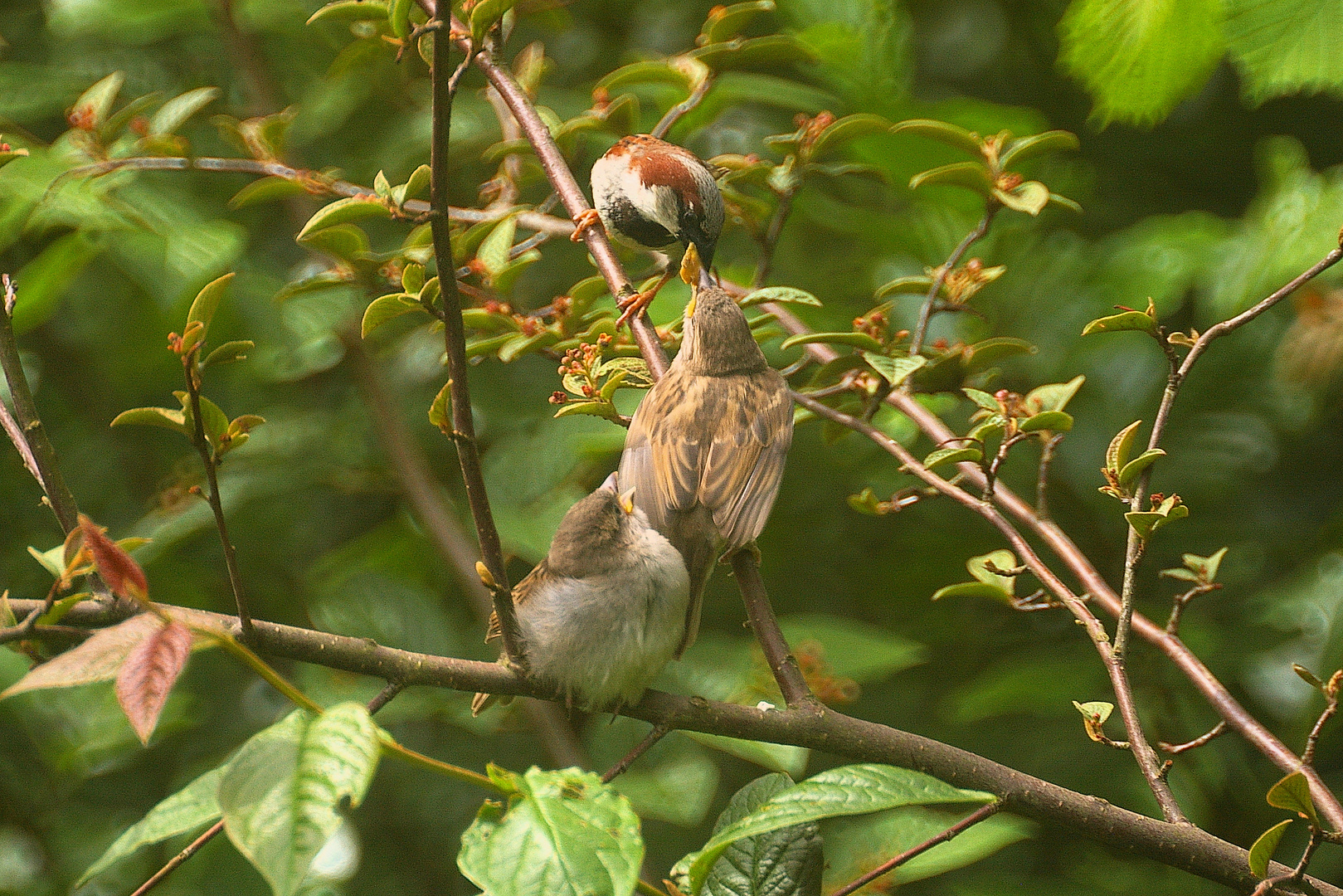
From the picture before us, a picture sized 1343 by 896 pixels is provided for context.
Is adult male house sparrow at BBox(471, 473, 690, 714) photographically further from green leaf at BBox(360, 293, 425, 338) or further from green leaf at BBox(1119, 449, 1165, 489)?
green leaf at BBox(1119, 449, 1165, 489)

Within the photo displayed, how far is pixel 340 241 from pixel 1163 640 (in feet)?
4.68

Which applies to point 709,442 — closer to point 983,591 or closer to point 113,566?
point 983,591

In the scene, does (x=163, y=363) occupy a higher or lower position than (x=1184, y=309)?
higher

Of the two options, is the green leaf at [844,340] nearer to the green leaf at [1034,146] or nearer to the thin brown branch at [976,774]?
the green leaf at [1034,146]

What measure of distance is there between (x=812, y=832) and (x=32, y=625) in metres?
0.89

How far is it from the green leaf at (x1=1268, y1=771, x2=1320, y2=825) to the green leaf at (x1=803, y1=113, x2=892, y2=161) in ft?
4.08

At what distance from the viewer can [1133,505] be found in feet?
4.55

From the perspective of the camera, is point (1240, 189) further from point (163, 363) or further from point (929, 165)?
point (163, 363)

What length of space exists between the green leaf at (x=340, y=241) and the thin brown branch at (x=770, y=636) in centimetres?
82

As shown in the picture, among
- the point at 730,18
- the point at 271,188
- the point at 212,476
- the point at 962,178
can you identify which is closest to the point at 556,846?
the point at 212,476

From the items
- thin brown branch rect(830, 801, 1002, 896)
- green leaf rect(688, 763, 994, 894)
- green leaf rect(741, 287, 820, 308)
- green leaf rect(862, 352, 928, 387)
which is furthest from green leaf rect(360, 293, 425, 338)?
thin brown branch rect(830, 801, 1002, 896)

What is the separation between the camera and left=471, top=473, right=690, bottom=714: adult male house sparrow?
145cm

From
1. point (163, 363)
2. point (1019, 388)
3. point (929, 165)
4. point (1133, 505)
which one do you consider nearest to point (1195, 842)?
point (1133, 505)

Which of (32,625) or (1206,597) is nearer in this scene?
(32,625)
